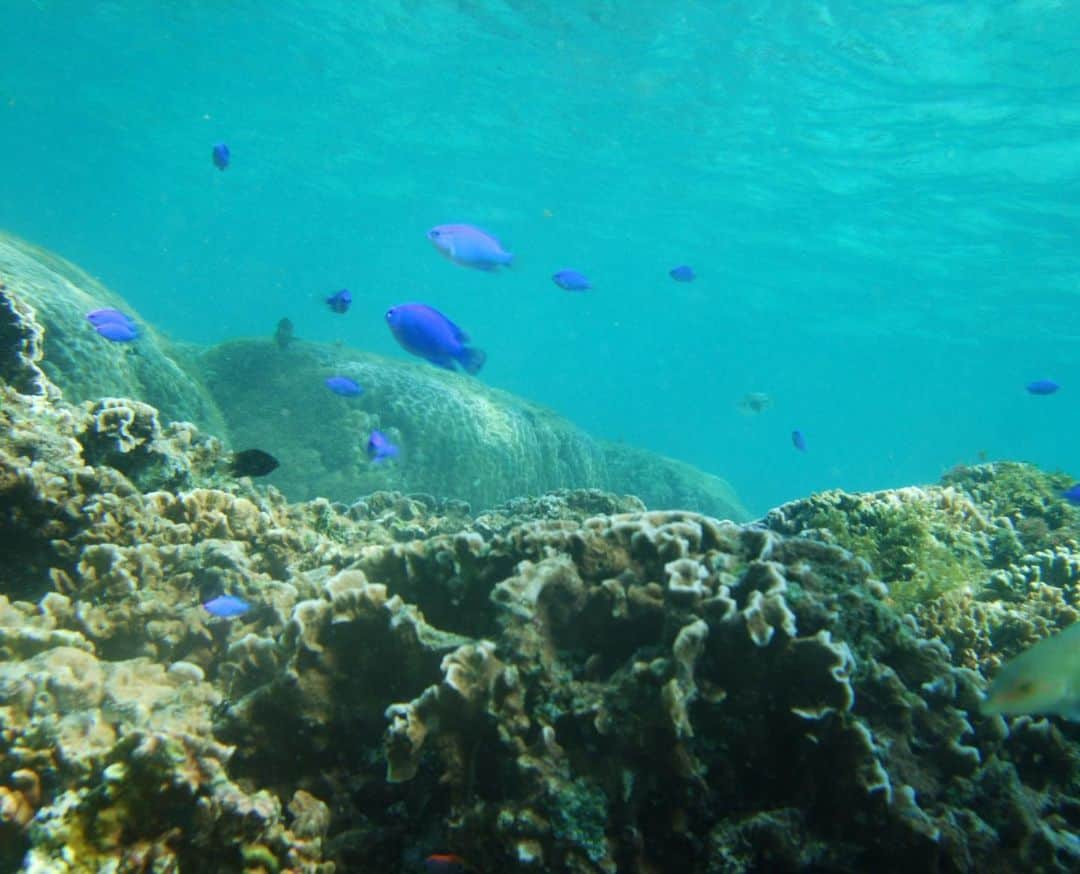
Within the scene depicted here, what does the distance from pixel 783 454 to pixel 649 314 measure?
1642 inches

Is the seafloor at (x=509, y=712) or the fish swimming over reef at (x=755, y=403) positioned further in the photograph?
the fish swimming over reef at (x=755, y=403)

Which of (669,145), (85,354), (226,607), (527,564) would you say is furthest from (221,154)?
(669,145)

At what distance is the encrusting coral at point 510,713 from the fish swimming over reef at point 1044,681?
0.48 metres

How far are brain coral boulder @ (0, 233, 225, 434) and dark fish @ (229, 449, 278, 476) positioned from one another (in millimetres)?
2098

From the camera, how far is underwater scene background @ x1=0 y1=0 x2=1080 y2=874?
2299 mm

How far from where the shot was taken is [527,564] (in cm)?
291

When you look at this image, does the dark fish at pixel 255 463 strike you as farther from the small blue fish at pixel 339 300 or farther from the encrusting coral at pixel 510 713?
the small blue fish at pixel 339 300

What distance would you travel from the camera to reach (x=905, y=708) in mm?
2611

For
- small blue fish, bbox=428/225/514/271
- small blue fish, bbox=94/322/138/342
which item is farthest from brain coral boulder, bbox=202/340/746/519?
small blue fish, bbox=428/225/514/271

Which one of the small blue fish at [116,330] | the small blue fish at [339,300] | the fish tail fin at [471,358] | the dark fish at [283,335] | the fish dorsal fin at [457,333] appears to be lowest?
the fish tail fin at [471,358]

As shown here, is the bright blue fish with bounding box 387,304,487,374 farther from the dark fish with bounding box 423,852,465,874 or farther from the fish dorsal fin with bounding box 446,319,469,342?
the dark fish with bounding box 423,852,465,874

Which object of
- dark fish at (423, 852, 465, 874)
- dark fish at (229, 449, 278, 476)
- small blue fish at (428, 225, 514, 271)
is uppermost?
small blue fish at (428, 225, 514, 271)

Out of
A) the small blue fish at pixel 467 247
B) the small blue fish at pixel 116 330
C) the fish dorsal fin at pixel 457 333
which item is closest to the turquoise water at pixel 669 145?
the small blue fish at pixel 467 247

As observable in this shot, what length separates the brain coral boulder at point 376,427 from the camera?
984 centimetres
